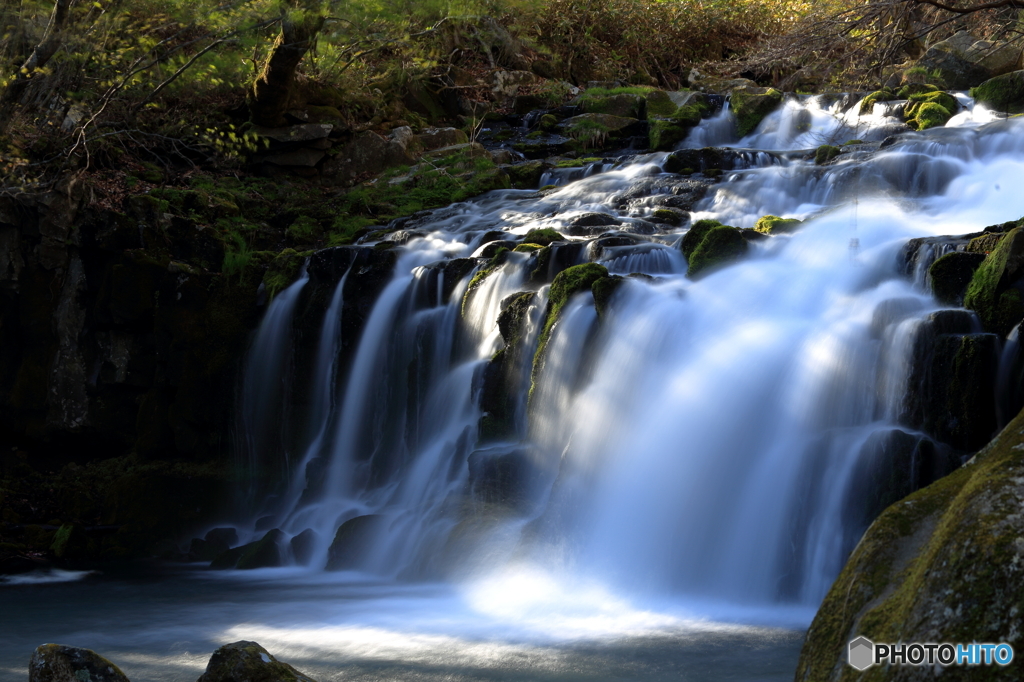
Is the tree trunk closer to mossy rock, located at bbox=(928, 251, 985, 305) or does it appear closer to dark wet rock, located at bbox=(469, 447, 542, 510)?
dark wet rock, located at bbox=(469, 447, 542, 510)

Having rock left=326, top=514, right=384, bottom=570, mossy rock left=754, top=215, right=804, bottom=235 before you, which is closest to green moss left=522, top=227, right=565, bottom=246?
mossy rock left=754, top=215, right=804, bottom=235

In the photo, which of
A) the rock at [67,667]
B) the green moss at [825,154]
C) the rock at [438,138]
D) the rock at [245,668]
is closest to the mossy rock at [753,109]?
the green moss at [825,154]

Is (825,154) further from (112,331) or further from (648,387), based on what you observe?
(112,331)

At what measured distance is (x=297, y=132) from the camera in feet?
48.4

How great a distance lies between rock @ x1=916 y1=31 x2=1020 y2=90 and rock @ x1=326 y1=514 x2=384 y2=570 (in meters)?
13.5

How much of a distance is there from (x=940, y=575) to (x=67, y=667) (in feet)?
11.5

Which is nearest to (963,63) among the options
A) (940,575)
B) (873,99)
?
(873,99)

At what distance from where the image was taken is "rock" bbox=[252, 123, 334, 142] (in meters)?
14.7

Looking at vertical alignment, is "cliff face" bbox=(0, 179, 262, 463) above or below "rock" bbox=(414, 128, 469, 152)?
below

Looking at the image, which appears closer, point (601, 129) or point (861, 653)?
point (861, 653)

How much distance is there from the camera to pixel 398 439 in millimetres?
10289

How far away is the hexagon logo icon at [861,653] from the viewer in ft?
10.6

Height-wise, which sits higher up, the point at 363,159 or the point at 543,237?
the point at 363,159

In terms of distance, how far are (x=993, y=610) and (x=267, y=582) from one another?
23.3ft
